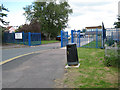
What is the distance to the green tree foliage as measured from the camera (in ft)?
128

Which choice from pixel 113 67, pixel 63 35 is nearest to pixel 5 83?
pixel 113 67

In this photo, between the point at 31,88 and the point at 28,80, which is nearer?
the point at 31,88

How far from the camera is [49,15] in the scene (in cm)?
3975

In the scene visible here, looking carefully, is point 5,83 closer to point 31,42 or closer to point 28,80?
point 28,80

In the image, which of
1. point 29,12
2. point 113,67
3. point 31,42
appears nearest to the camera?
point 113,67

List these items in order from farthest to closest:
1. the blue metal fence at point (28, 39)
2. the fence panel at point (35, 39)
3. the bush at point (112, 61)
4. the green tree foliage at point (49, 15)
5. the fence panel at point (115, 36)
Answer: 1. the green tree foliage at point (49, 15)
2. the fence panel at point (35, 39)
3. the blue metal fence at point (28, 39)
4. the fence panel at point (115, 36)
5. the bush at point (112, 61)

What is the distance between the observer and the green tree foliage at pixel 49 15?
39.0 metres

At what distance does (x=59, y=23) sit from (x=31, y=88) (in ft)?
121

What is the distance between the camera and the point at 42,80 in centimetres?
547

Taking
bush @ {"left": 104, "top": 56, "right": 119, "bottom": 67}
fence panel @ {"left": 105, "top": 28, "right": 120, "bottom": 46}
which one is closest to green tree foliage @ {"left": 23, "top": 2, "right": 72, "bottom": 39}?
fence panel @ {"left": 105, "top": 28, "right": 120, "bottom": 46}

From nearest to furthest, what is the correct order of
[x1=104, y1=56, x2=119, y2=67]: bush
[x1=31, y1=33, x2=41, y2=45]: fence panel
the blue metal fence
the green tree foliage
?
[x1=104, y1=56, x2=119, y2=67]: bush
the blue metal fence
[x1=31, y1=33, x2=41, y2=45]: fence panel
the green tree foliage

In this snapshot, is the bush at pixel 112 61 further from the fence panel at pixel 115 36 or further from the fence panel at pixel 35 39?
the fence panel at pixel 35 39

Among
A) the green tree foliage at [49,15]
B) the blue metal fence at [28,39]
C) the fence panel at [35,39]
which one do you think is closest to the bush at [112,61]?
the blue metal fence at [28,39]

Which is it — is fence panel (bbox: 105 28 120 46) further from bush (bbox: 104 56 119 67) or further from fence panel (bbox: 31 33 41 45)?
fence panel (bbox: 31 33 41 45)
